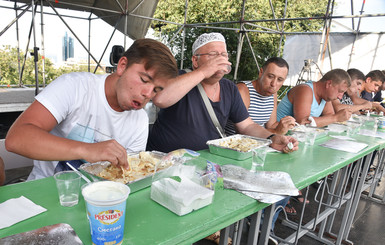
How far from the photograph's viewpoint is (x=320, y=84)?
313 cm

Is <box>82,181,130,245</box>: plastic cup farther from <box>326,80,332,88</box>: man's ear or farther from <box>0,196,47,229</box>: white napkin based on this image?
<box>326,80,332,88</box>: man's ear

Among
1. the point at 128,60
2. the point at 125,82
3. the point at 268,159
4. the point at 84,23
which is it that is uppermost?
the point at 84,23

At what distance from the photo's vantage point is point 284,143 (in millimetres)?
1862

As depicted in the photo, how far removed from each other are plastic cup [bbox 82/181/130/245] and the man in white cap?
3.60 feet

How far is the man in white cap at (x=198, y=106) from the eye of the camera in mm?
1730

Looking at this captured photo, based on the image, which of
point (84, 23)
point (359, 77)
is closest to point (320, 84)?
point (359, 77)

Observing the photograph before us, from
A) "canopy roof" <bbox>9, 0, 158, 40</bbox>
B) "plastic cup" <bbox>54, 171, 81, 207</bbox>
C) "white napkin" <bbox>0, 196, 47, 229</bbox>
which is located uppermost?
"canopy roof" <bbox>9, 0, 158, 40</bbox>

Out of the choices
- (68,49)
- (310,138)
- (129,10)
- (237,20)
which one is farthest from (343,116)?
(237,20)

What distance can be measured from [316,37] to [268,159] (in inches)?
271

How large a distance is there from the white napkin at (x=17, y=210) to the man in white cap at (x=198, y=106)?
105 centimetres

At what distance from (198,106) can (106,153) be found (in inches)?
42.6

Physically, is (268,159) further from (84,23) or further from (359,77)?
(84,23)

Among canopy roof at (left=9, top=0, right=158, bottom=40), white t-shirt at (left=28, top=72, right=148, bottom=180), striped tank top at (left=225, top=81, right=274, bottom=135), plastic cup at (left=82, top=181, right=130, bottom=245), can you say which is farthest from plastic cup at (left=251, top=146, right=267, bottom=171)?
canopy roof at (left=9, top=0, right=158, bottom=40)

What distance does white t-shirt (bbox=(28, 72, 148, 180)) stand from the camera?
1274mm
